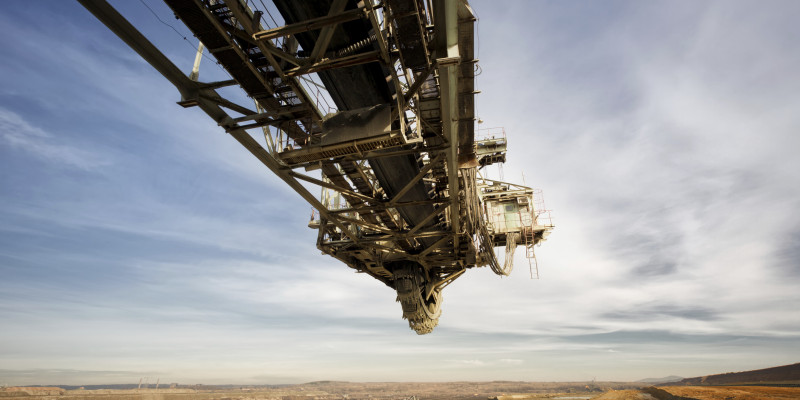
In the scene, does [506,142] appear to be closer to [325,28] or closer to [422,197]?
[422,197]

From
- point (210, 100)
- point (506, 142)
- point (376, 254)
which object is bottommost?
point (376, 254)

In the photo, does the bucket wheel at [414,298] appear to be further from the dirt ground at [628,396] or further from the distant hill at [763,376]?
the distant hill at [763,376]

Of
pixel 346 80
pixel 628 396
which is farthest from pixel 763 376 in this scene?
pixel 346 80

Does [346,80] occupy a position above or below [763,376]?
above

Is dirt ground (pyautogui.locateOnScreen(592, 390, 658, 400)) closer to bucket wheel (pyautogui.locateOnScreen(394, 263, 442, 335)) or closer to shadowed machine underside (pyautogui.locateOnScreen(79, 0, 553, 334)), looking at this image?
bucket wheel (pyautogui.locateOnScreen(394, 263, 442, 335))

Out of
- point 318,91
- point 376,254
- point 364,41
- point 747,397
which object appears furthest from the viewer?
point 747,397

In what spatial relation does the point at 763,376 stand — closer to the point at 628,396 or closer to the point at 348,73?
the point at 628,396

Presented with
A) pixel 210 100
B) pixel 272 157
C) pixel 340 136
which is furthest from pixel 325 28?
pixel 272 157

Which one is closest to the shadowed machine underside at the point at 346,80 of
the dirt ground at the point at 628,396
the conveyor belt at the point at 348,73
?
the conveyor belt at the point at 348,73
